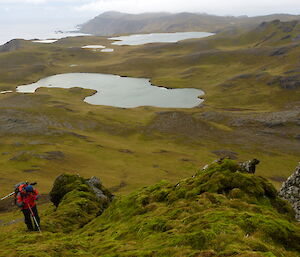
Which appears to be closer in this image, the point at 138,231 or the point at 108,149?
the point at 138,231

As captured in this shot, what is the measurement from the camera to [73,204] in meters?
30.1

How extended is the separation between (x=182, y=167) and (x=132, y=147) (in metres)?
25.9

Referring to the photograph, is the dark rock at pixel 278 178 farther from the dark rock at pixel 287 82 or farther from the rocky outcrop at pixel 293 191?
the dark rock at pixel 287 82

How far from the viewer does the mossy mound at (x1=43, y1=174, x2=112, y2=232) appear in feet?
90.0

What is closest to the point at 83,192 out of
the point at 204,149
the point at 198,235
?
the point at 198,235

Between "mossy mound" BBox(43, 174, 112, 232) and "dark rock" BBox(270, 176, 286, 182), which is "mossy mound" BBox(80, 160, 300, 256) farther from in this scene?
"dark rock" BBox(270, 176, 286, 182)

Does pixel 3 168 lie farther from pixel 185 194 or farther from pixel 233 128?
pixel 233 128

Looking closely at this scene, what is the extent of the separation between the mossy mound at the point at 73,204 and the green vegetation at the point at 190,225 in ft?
0.55

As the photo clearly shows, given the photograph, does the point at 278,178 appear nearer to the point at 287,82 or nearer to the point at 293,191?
the point at 293,191

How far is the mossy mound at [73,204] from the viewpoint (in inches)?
1080

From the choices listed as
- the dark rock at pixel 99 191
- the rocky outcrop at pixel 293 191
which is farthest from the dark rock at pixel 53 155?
the rocky outcrop at pixel 293 191

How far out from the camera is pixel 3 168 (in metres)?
81.1

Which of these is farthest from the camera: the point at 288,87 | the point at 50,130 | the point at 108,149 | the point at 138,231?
the point at 288,87

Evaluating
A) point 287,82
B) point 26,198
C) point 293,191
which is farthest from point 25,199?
point 287,82
